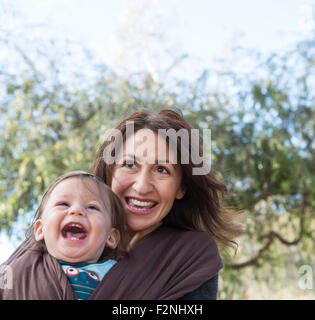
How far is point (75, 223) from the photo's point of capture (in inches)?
55.9

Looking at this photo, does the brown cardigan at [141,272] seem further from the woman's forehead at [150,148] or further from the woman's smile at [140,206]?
the woman's forehead at [150,148]

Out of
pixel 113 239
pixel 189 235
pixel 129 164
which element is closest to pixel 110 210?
pixel 113 239

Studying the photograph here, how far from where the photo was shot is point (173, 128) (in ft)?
5.61

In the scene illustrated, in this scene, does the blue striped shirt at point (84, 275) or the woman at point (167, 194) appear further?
the woman at point (167, 194)

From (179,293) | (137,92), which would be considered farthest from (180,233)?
(137,92)

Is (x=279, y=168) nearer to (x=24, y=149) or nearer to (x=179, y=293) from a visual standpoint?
(x=24, y=149)

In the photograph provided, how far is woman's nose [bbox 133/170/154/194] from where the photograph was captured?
163 centimetres

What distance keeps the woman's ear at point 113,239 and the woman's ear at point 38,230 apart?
8.9 inches

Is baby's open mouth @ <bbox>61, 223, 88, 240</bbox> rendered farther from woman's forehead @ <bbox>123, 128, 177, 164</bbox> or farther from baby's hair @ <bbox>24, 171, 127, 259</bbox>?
woman's forehead @ <bbox>123, 128, 177, 164</bbox>

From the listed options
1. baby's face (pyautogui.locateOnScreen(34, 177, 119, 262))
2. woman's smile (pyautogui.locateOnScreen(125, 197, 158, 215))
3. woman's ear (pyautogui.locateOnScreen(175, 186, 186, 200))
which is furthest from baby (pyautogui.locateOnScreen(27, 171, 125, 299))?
woman's ear (pyautogui.locateOnScreen(175, 186, 186, 200))

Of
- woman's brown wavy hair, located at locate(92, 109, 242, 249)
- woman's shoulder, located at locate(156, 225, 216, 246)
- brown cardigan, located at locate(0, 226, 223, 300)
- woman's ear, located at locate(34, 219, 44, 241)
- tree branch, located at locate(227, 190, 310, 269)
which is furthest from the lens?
tree branch, located at locate(227, 190, 310, 269)

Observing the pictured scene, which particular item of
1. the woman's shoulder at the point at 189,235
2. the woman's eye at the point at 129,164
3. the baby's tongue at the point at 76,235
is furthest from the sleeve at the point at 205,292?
the woman's eye at the point at 129,164

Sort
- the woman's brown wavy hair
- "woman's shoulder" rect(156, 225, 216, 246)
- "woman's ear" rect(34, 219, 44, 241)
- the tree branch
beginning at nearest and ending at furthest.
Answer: "woman's ear" rect(34, 219, 44, 241) → "woman's shoulder" rect(156, 225, 216, 246) → the woman's brown wavy hair → the tree branch

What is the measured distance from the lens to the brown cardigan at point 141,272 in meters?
1.38
